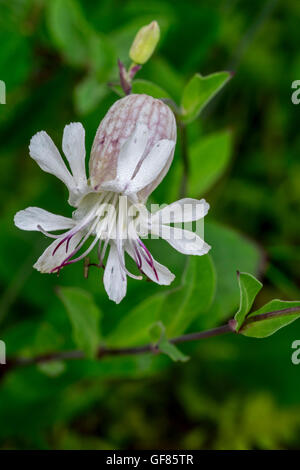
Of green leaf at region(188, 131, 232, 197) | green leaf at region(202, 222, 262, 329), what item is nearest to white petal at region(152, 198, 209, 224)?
green leaf at region(202, 222, 262, 329)

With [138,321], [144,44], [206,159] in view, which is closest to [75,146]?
[144,44]

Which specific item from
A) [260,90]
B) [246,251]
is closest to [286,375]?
[246,251]

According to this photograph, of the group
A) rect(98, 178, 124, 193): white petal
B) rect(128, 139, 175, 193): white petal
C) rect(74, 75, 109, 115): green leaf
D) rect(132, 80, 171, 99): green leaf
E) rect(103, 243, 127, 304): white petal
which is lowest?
rect(103, 243, 127, 304): white petal

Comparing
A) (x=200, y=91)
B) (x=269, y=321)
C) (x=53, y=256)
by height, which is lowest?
(x=269, y=321)

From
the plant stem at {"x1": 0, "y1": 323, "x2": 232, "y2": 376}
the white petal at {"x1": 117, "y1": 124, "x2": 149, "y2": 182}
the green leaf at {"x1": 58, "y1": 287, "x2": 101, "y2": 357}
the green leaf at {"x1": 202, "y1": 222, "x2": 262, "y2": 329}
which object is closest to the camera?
the white petal at {"x1": 117, "y1": 124, "x2": 149, "y2": 182}

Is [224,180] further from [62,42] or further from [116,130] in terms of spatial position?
[116,130]

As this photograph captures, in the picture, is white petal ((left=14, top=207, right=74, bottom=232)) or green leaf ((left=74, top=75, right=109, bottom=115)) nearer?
white petal ((left=14, top=207, right=74, bottom=232))

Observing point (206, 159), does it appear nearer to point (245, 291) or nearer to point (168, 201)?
point (168, 201)

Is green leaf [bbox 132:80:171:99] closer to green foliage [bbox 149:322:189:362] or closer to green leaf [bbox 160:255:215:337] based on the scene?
green leaf [bbox 160:255:215:337]
